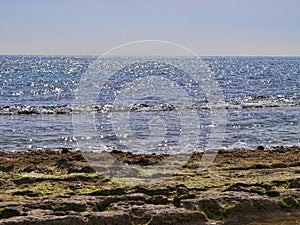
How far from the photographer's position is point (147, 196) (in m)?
9.05

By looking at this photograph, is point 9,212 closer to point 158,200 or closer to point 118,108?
point 158,200

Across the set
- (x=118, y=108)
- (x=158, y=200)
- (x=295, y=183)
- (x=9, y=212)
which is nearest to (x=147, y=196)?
(x=158, y=200)

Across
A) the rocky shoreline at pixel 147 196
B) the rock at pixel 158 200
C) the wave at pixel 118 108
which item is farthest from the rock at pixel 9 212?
the wave at pixel 118 108

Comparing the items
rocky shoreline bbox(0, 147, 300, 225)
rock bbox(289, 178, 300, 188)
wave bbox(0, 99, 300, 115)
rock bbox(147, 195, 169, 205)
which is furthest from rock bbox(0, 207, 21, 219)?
wave bbox(0, 99, 300, 115)

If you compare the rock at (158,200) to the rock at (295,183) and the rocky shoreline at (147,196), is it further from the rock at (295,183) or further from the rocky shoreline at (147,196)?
the rock at (295,183)

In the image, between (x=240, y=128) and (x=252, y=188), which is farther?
(x=240, y=128)

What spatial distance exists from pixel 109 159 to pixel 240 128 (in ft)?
35.9

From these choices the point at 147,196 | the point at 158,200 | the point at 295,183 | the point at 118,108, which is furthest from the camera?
the point at 118,108

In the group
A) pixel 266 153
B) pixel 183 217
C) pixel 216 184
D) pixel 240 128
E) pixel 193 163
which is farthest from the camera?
pixel 240 128

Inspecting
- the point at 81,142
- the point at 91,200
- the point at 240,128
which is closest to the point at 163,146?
the point at 81,142

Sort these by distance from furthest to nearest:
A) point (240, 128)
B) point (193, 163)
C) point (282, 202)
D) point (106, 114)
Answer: point (106, 114) < point (240, 128) < point (193, 163) < point (282, 202)

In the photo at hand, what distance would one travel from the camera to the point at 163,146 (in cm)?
1802

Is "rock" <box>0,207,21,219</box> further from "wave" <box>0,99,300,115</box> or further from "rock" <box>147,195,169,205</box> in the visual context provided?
"wave" <box>0,99,300,115</box>

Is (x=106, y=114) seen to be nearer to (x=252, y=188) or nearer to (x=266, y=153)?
(x=266, y=153)
